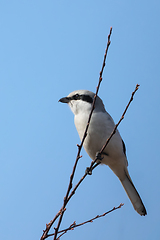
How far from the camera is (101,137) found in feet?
7.26

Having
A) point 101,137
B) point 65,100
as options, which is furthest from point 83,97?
point 101,137

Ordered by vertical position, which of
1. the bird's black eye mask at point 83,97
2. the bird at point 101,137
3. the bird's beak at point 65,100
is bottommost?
the bird at point 101,137

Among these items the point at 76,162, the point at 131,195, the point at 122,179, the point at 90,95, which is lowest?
the point at 76,162

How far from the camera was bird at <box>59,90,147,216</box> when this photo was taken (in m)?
2.22

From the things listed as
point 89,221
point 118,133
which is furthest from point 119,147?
point 89,221

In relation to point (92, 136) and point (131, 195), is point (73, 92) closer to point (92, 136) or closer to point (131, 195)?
point (92, 136)

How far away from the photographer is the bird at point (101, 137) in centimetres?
222

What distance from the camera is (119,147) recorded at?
235 cm

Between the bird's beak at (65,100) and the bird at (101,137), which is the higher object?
the bird's beak at (65,100)

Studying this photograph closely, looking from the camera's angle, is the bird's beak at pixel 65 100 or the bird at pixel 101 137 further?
the bird's beak at pixel 65 100

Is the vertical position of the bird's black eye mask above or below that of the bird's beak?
below

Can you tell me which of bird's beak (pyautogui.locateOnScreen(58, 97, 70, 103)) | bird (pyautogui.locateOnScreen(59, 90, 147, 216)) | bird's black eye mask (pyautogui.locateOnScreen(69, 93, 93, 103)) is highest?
bird's beak (pyautogui.locateOnScreen(58, 97, 70, 103))

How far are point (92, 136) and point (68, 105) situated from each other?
0.43 meters

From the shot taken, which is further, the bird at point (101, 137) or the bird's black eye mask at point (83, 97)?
the bird's black eye mask at point (83, 97)
